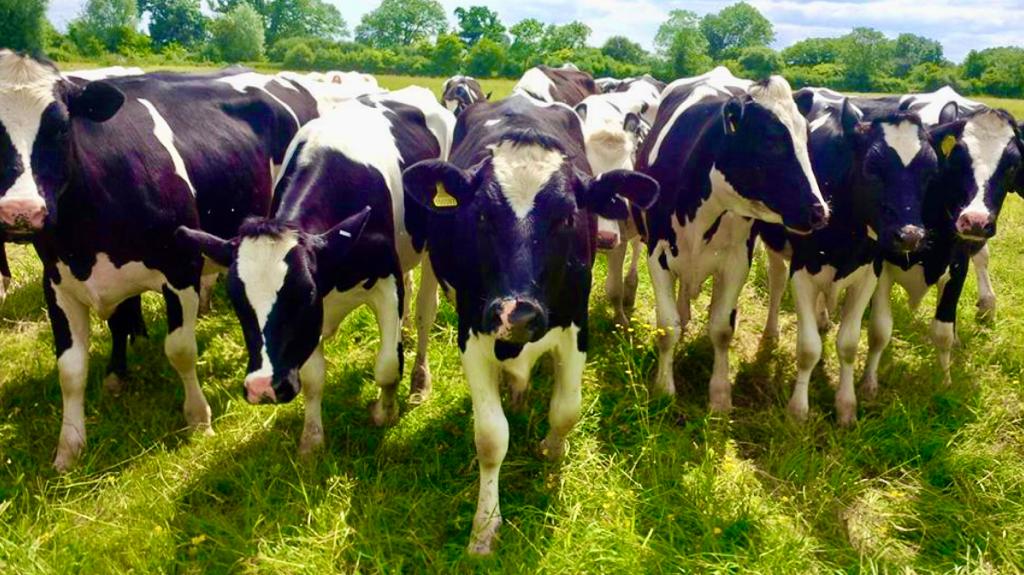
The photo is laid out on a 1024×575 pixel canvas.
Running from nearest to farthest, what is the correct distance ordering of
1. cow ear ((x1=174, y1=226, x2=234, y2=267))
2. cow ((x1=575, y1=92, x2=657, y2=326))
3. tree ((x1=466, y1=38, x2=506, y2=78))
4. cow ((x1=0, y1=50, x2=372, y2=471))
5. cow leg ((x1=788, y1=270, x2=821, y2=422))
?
cow ear ((x1=174, y1=226, x2=234, y2=267))
cow ((x1=0, y1=50, x2=372, y2=471))
cow leg ((x1=788, y1=270, x2=821, y2=422))
cow ((x1=575, y1=92, x2=657, y2=326))
tree ((x1=466, y1=38, x2=506, y2=78))

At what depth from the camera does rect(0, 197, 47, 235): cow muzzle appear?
11.2ft

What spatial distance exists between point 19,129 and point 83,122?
57cm

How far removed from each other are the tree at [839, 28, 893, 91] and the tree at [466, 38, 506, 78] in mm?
29028

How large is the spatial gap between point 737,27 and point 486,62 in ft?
192

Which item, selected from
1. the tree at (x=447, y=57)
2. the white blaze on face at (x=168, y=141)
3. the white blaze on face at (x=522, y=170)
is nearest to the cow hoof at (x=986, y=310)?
the white blaze on face at (x=522, y=170)

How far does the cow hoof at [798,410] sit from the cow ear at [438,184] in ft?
9.42

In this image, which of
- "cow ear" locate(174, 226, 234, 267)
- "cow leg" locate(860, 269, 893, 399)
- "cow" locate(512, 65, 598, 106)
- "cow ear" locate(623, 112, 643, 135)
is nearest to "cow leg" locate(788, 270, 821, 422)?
"cow leg" locate(860, 269, 893, 399)

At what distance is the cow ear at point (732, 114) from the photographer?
4438 mm

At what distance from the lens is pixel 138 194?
13.8 feet

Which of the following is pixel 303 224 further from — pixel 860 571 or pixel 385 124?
pixel 860 571

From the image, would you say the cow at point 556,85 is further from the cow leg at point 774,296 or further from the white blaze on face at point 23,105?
the white blaze on face at point 23,105

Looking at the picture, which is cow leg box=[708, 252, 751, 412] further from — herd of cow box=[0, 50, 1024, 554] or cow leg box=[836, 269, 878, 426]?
cow leg box=[836, 269, 878, 426]

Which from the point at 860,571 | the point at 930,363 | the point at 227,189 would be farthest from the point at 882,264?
the point at 227,189

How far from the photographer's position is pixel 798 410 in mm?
4945
